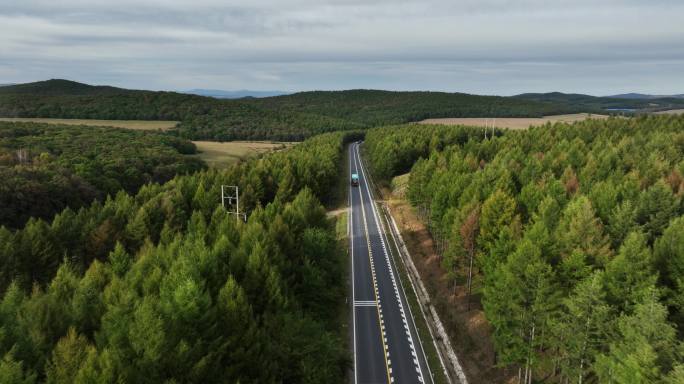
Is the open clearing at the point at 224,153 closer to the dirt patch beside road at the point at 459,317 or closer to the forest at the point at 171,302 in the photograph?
the dirt patch beside road at the point at 459,317

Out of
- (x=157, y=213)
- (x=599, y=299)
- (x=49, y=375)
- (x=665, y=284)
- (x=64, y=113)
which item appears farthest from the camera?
(x=64, y=113)

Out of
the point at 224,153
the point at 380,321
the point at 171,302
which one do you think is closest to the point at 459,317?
the point at 380,321

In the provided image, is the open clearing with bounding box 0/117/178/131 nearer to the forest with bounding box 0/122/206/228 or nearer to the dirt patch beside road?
the forest with bounding box 0/122/206/228

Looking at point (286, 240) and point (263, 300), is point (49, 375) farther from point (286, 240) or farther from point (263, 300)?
point (286, 240)

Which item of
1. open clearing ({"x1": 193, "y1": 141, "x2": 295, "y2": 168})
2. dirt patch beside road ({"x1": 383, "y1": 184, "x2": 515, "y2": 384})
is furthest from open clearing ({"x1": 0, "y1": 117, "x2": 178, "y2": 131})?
dirt patch beside road ({"x1": 383, "y1": 184, "x2": 515, "y2": 384})

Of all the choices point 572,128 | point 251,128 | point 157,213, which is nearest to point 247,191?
point 157,213

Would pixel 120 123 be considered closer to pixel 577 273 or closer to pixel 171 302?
pixel 171 302
